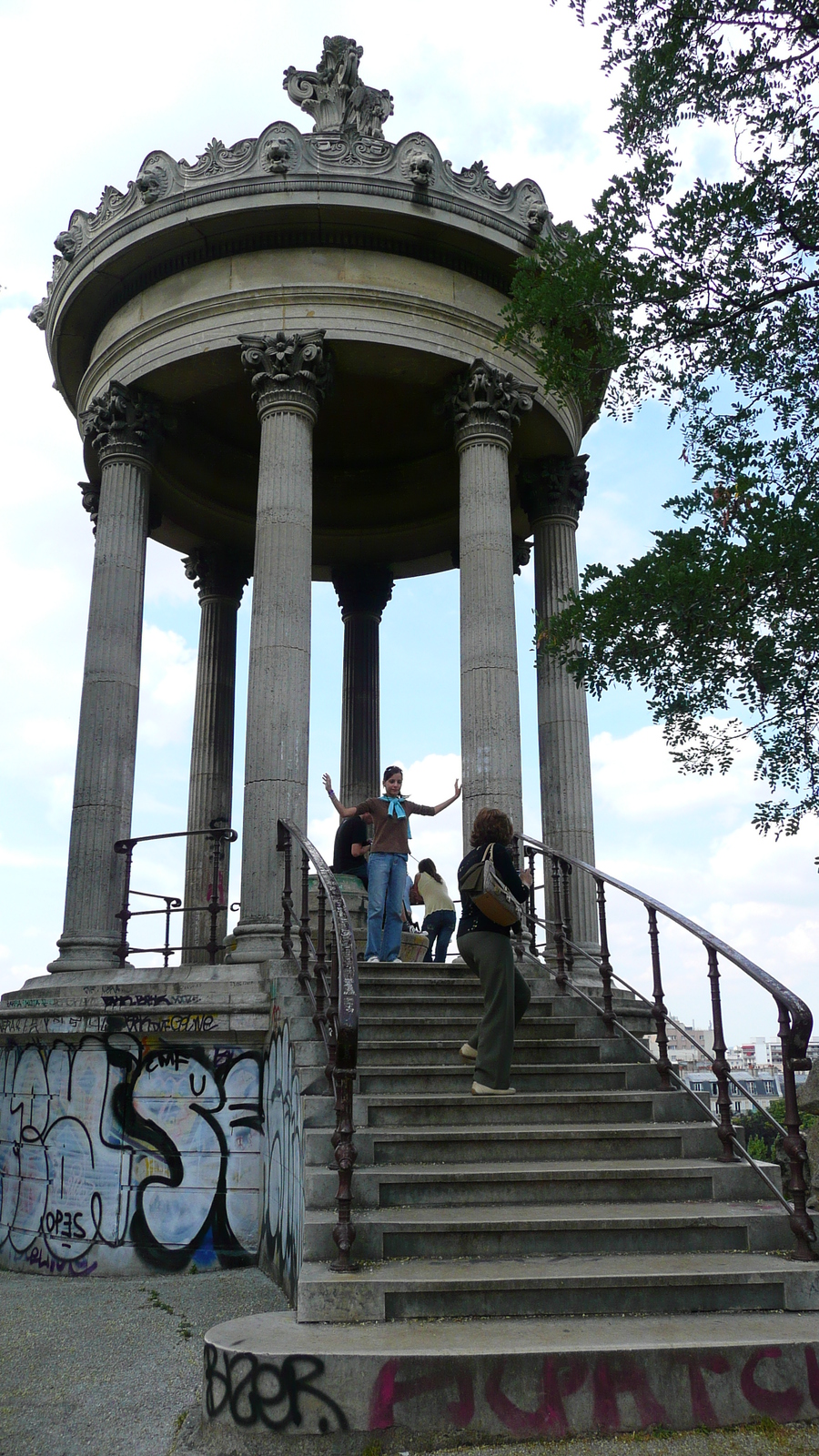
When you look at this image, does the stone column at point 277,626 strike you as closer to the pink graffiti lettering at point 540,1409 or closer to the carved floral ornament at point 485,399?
the carved floral ornament at point 485,399

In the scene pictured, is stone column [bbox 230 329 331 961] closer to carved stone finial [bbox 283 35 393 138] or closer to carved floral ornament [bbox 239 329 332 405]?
carved floral ornament [bbox 239 329 332 405]

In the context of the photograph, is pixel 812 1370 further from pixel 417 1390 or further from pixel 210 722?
pixel 210 722

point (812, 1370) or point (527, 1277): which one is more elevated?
point (527, 1277)

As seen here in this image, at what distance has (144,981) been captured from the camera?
10.6m

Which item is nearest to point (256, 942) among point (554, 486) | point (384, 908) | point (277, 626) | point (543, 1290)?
point (384, 908)

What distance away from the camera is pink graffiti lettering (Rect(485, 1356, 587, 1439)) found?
15.2 ft

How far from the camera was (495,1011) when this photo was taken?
745cm

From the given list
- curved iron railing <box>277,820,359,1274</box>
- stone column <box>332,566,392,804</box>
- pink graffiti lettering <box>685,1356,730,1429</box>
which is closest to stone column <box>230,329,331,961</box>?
curved iron railing <box>277,820,359,1274</box>

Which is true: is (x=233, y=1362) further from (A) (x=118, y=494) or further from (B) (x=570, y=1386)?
(A) (x=118, y=494)

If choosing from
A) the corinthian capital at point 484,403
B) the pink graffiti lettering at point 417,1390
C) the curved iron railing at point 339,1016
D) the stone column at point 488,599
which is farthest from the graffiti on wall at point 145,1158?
the corinthian capital at point 484,403

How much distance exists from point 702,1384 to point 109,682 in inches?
394

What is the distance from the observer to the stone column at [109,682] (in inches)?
480

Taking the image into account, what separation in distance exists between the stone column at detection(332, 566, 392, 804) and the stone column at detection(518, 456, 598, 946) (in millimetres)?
4090

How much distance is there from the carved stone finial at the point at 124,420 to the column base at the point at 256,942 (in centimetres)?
631
